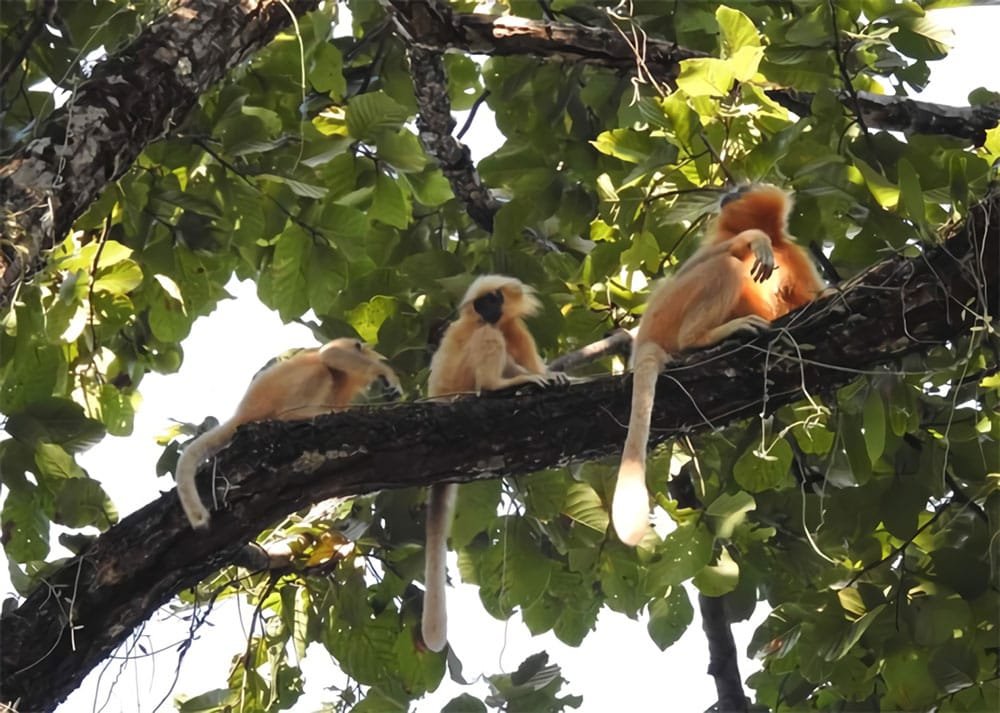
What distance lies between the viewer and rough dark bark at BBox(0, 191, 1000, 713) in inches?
110

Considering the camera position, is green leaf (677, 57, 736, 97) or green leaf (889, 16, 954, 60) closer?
green leaf (677, 57, 736, 97)

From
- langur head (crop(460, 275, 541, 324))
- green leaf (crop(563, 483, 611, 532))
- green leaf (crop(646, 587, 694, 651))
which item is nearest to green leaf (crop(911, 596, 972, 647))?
green leaf (crop(646, 587, 694, 651))

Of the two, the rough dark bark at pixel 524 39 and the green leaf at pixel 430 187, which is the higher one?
the green leaf at pixel 430 187

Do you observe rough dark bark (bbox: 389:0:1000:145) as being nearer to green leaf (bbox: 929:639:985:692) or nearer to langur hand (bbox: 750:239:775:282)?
langur hand (bbox: 750:239:775:282)

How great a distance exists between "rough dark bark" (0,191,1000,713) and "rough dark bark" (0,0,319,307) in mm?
752

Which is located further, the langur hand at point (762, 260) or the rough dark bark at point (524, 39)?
the rough dark bark at point (524, 39)

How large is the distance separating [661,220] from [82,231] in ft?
6.92

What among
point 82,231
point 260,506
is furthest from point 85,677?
point 82,231

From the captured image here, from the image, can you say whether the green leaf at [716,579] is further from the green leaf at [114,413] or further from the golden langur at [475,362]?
the green leaf at [114,413]

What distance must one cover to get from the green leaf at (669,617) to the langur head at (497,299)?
3.84 ft

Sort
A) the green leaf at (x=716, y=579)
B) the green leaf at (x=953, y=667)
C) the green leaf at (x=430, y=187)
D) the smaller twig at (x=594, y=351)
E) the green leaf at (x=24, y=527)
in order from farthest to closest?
the green leaf at (x=430, y=187) < the smaller twig at (x=594, y=351) < the green leaf at (x=716, y=579) < the green leaf at (x=24, y=527) < the green leaf at (x=953, y=667)

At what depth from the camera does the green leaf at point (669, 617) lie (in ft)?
13.0

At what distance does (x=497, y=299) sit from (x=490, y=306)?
0.16ft

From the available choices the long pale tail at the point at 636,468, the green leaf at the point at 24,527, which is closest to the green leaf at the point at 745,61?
the long pale tail at the point at 636,468
